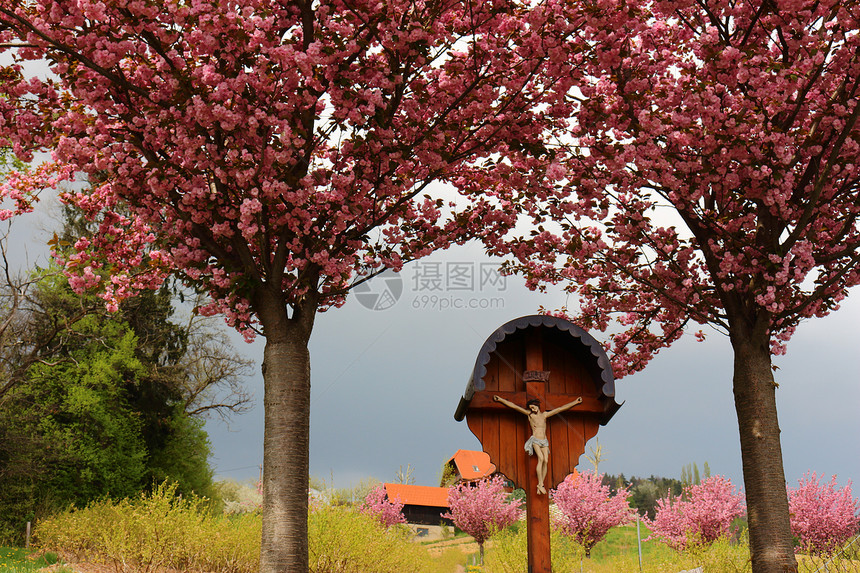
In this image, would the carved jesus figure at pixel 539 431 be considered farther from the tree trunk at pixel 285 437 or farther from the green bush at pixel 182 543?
the green bush at pixel 182 543

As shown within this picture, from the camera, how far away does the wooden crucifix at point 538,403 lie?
307 inches

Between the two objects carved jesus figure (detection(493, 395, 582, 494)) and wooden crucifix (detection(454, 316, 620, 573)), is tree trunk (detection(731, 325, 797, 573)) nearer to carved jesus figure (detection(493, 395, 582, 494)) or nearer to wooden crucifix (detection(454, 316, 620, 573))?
wooden crucifix (detection(454, 316, 620, 573))

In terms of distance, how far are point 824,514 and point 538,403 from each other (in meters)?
18.8

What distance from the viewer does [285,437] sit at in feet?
25.6

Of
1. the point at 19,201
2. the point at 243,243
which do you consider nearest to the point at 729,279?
the point at 243,243

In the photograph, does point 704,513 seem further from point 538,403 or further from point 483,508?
point 538,403

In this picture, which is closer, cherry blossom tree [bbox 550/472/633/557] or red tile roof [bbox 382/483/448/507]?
cherry blossom tree [bbox 550/472/633/557]

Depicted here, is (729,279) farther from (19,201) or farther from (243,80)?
(19,201)

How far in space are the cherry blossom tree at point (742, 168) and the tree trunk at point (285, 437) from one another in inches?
169

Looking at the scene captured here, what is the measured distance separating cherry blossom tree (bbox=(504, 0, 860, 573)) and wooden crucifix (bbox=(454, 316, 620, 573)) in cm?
201

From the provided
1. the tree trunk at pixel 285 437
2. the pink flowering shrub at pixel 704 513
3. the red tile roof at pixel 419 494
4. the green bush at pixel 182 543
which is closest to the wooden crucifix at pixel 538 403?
the tree trunk at pixel 285 437

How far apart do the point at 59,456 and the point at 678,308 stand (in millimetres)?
20058

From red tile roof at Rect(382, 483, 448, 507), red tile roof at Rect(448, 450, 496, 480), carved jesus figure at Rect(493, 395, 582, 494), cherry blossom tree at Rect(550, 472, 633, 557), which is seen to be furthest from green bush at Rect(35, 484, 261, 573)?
red tile roof at Rect(382, 483, 448, 507)

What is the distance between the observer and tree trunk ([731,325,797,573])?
8672mm
